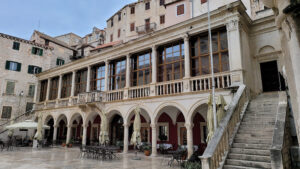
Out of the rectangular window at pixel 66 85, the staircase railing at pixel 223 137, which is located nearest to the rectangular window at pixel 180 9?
the rectangular window at pixel 66 85

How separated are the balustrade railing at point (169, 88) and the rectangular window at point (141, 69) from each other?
64.8 inches

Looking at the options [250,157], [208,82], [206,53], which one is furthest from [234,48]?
[250,157]

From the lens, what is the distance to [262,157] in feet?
20.9

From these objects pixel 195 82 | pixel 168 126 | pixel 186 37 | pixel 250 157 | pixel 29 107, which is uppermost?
pixel 186 37

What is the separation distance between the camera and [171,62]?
14000 mm

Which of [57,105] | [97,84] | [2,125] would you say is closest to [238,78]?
[97,84]

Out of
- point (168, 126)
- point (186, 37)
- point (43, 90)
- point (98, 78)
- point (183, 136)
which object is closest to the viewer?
point (186, 37)

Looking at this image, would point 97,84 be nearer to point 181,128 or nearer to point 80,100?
point 80,100

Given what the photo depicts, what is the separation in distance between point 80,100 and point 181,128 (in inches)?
345

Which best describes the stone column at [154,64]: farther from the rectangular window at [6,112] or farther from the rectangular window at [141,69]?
the rectangular window at [6,112]

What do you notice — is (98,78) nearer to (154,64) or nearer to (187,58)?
(154,64)

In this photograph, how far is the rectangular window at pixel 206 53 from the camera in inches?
469

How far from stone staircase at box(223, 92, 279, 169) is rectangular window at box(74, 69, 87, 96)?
50.8 feet

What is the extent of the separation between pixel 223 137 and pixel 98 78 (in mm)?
14009
